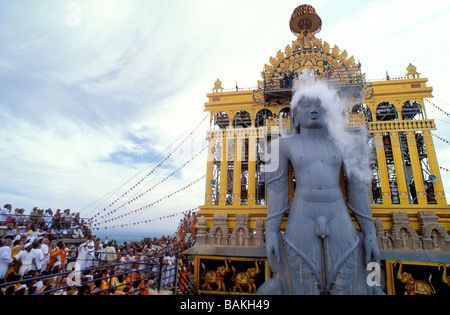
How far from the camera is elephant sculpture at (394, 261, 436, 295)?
7664 mm

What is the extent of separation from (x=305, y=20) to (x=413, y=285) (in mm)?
12268

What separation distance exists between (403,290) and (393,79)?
859cm

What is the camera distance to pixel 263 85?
11.2 metres

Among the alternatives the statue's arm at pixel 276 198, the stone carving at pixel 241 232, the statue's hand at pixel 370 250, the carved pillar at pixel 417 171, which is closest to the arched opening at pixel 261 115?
the stone carving at pixel 241 232

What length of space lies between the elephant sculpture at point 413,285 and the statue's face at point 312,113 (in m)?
5.88

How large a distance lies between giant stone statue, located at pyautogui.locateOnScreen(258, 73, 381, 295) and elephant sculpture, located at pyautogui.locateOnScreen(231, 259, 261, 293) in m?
3.63

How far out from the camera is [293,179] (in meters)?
9.77

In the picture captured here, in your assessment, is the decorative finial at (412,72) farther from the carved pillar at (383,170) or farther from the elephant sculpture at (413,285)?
the elephant sculpture at (413,285)

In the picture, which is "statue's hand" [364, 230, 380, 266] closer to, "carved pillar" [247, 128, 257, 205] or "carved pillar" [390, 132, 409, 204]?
"carved pillar" [247, 128, 257, 205]

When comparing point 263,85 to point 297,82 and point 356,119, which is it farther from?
point 297,82

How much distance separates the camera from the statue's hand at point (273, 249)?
5.07 meters

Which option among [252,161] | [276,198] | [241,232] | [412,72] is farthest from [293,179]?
[412,72]

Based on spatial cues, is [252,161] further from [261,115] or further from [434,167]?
[434,167]
